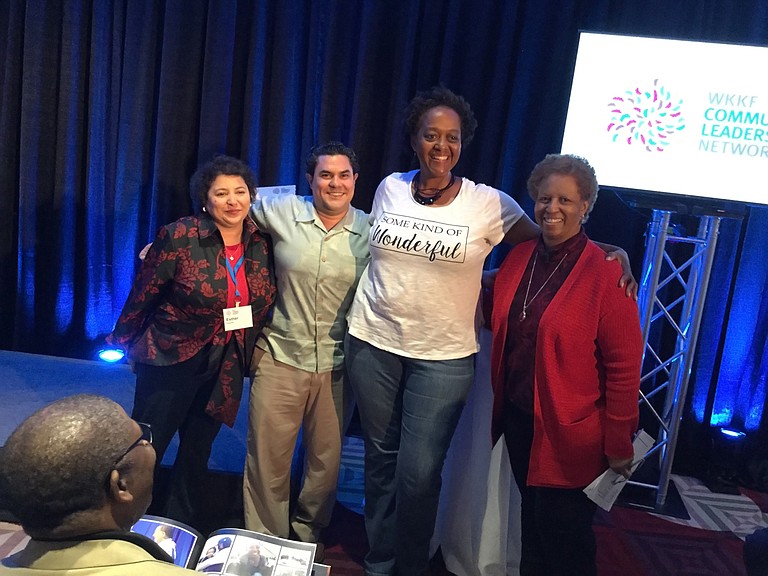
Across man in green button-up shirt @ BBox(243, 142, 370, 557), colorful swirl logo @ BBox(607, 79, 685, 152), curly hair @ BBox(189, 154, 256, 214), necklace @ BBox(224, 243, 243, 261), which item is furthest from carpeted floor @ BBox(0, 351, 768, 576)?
colorful swirl logo @ BBox(607, 79, 685, 152)

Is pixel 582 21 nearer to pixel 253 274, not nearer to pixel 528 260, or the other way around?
pixel 528 260

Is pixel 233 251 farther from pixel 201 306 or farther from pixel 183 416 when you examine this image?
pixel 183 416

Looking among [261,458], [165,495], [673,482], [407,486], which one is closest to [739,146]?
[673,482]

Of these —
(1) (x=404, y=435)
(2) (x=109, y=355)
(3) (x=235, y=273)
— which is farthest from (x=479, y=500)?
(2) (x=109, y=355)

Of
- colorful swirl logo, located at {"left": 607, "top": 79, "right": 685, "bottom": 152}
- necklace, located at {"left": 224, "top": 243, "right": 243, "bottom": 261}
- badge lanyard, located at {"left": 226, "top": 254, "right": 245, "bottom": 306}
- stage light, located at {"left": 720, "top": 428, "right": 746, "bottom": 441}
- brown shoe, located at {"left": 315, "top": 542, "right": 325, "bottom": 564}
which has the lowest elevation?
brown shoe, located at {"left": 315, "top": 542, "right": 325, "bottom": 564}

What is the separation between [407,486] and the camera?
193 centimetres

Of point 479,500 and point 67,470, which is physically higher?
point 67,470

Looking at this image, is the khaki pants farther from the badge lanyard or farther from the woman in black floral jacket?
the badge lanyard

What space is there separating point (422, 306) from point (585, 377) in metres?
0.50

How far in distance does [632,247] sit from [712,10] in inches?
47.3

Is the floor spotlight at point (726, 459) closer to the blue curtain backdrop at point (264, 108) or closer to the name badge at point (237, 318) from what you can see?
the blue curtain backdrop at point (264, 108)

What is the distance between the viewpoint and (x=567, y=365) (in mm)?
1640

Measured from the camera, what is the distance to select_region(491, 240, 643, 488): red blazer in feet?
5.28

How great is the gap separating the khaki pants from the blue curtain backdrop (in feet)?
4.66
